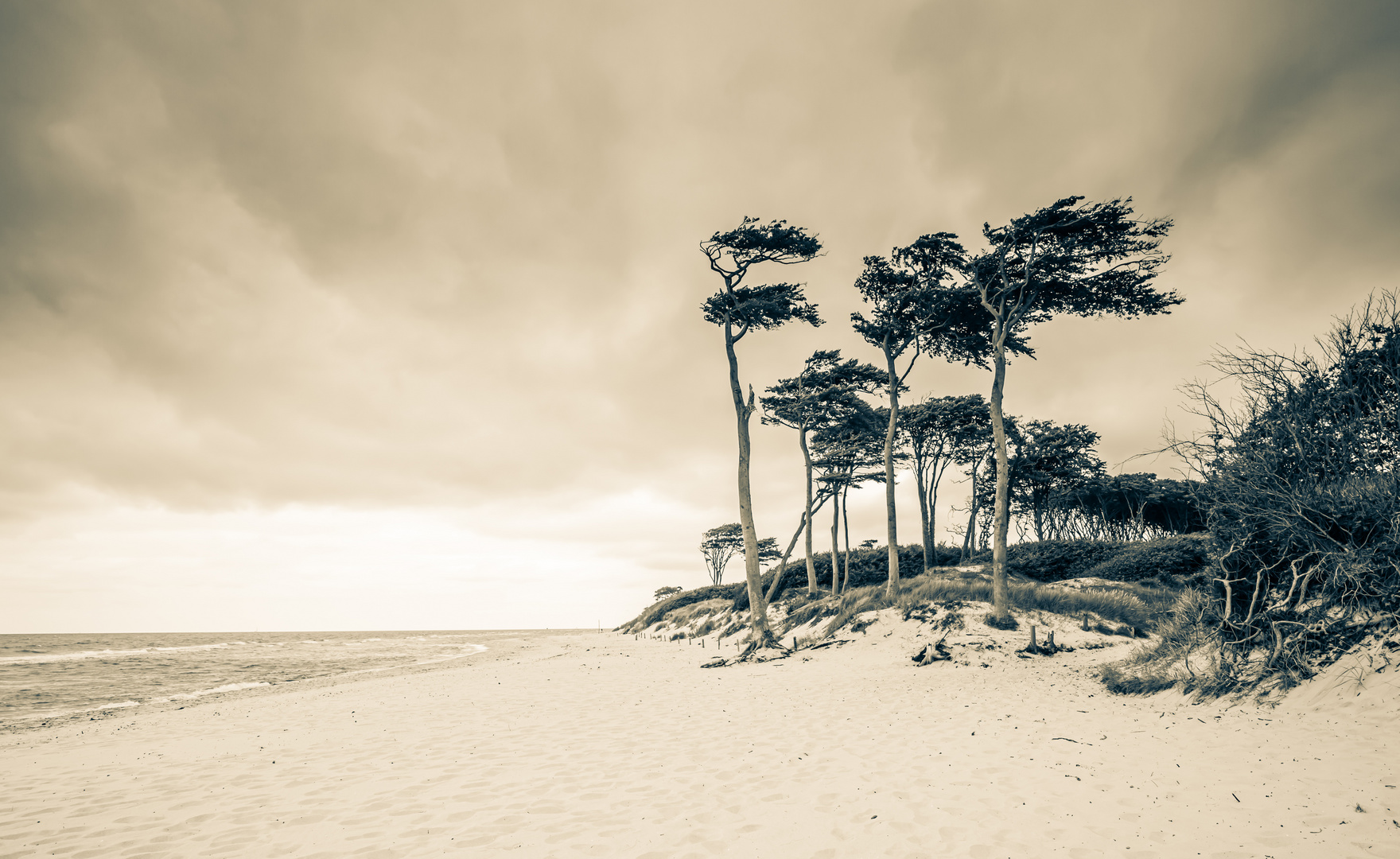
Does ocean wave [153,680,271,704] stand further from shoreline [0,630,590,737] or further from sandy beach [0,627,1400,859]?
sandy beach [0,627,1400,859]

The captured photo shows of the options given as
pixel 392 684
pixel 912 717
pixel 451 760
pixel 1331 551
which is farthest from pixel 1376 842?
pixel 392 684

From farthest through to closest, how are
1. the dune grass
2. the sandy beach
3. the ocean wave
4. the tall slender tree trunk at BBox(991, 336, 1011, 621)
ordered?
1. the dune grass
2. the ocean wave
3. the tall slender tree trunk at BBox(991, 336, 1011, 621)
4. the sandy beach

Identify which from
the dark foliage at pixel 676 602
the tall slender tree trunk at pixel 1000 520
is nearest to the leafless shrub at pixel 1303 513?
the tall slender tree trunk at pixel 1000 520

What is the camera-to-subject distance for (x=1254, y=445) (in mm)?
8531

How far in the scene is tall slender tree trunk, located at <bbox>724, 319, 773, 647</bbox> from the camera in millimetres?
18125

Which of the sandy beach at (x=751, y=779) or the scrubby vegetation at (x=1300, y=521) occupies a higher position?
the scrubby vegetation at (x=1300, y=521)

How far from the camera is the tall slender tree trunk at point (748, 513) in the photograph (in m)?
18.1

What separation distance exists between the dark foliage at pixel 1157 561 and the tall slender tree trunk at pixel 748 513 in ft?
59.2

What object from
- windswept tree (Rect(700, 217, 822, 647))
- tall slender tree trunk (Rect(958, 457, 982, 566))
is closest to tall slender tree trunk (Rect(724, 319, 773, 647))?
windswept tree (Rect(700, 217, 822, 647))

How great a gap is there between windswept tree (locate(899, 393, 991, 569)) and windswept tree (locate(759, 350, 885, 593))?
6.16 metres

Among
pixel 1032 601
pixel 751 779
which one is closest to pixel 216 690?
pixel 751 779

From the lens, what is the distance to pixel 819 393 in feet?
81.8

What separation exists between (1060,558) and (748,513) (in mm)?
22256

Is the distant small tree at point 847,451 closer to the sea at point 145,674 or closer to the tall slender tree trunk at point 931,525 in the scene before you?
the tall slender tree trunk at point 931,525
